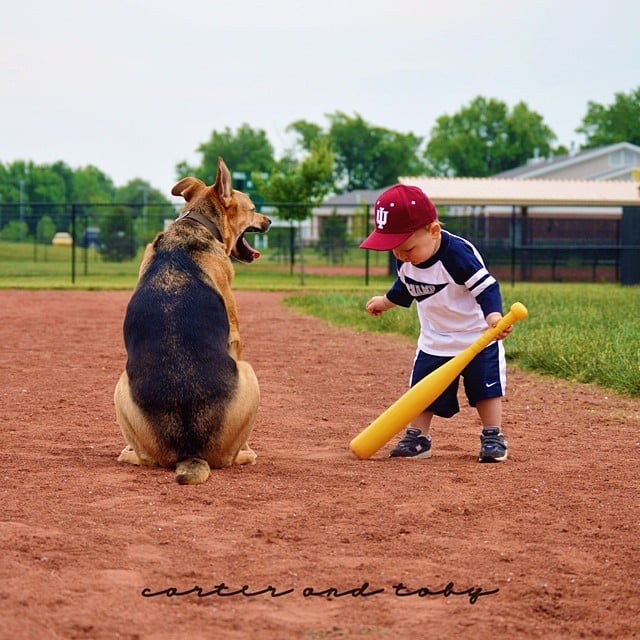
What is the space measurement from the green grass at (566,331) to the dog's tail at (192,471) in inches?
187

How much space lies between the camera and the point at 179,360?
571cm

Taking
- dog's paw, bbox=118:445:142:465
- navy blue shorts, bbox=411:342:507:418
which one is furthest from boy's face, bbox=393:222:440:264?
dog's paw, bbox=118:445:142:465

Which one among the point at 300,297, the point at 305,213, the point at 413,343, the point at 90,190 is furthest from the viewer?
the point at 90,190

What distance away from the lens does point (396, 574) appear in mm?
4066

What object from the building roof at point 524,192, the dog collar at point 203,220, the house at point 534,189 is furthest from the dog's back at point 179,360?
the building roof at point 524,192

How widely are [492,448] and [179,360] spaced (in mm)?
1942

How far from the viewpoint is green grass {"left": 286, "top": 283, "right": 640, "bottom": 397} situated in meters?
10.1

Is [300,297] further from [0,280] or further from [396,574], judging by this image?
[396,574]

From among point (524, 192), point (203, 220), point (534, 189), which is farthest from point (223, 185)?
point (534, 189)

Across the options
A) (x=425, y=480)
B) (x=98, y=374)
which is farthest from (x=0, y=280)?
(x=425, y=480)

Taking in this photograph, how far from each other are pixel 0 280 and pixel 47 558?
94.0 ft

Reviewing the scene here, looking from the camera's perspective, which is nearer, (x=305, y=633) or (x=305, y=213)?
(x=305, y=633)

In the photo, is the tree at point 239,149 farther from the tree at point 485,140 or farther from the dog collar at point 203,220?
the dog collar at point 203,220

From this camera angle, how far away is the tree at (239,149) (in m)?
110
